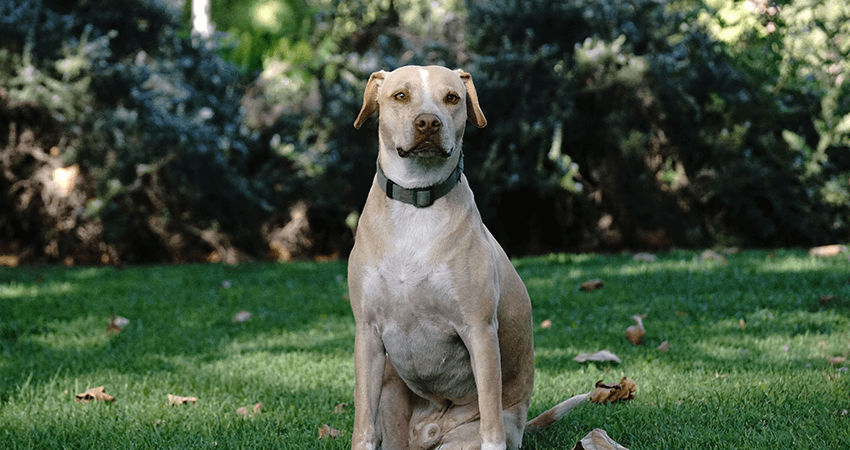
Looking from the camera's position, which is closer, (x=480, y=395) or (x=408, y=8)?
(x=480, y=395)

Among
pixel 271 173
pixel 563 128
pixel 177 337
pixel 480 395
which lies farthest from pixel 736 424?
pixel 271 173

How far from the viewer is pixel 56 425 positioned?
3246 mm

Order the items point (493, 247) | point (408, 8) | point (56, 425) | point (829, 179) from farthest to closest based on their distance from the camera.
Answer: point (408, 8) < point (829, 179) < point (56, 425) < point (493, 247)

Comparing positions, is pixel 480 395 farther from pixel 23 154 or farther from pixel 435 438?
pixel 23 154

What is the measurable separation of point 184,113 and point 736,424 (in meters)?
7.74

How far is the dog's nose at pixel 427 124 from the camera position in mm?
2559

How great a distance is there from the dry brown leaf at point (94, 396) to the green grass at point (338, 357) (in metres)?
0.06

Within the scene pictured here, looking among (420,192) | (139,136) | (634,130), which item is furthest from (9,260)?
(420,192)

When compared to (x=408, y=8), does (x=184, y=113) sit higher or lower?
lower

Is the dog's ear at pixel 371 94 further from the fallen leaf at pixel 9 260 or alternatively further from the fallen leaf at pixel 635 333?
the fallen leaf at pixel 9 260

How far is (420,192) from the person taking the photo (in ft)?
8.89

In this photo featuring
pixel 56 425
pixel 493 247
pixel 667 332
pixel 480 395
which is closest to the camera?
pixel 480 395

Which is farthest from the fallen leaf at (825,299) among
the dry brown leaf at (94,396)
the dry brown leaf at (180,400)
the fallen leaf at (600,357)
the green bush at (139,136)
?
Result: the green bush at (139,136)

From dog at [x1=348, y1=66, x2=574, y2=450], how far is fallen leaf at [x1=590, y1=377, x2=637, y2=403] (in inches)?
29.7
